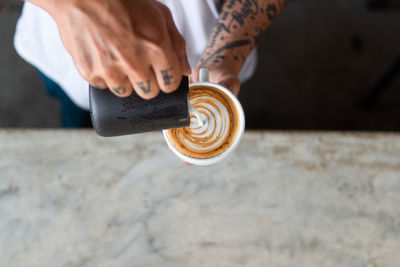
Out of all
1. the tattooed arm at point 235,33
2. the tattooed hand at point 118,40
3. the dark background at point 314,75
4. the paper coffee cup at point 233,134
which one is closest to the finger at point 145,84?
the tattooed hand at point 118,40

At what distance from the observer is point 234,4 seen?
90 centimetres

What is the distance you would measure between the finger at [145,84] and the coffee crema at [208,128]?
205 millimetres

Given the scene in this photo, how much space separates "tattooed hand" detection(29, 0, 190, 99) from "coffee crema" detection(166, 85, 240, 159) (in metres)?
0.22

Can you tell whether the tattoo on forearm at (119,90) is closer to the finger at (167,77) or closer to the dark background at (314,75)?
the finger at (167,77)

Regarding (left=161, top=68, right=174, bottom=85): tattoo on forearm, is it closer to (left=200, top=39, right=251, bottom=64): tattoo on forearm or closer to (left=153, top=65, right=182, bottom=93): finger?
(left=153, top=65, right=182, bottom=93): finger

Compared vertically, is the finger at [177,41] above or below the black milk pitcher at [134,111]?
above

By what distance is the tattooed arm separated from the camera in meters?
0.87

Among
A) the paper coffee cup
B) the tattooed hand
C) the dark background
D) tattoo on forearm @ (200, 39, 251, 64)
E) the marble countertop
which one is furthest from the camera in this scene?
the dark background

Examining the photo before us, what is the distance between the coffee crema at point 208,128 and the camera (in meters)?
0.67

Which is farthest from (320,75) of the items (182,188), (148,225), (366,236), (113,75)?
(113,75)

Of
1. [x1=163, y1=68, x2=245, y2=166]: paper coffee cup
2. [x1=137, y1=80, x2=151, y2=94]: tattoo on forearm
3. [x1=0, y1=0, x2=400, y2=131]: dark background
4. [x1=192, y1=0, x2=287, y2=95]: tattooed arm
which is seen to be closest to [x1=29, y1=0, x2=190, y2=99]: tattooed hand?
[x1=137, y1=80, x2=151, y2=94]: tattoo on forearm

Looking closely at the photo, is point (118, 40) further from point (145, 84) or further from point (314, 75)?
point (314, 75)

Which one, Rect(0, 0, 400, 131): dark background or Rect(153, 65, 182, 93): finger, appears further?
Rect(0, 0, 400, 131): dark background

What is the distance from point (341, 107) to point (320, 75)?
0.90 feet
